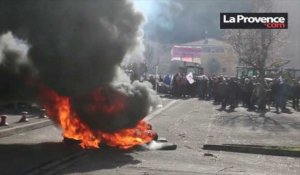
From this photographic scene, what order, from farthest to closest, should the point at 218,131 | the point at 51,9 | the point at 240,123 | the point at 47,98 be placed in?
the point at 240,123 → the point at 218,131 → the point at 47,98 → the point at 51,9

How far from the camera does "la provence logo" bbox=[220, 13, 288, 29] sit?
2183 cm

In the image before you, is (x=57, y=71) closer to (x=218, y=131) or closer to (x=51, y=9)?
(x=51, y=9)

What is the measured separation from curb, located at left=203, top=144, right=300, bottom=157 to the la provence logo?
9.85 metres

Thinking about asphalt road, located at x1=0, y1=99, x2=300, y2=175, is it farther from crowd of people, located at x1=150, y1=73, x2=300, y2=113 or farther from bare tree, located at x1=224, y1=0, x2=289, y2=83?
bare tree, located at x1=224, y1=0, x2=289, y2=83

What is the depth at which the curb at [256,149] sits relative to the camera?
1182 cm

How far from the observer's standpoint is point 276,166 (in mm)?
10391

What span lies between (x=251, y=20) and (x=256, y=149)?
40.8ft

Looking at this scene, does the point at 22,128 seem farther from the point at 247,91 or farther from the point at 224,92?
the point at 247,91

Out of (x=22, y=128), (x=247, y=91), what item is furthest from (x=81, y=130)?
(x=247, y=91)

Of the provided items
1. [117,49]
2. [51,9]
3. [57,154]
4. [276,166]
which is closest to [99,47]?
[117,49]

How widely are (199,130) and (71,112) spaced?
5.72m

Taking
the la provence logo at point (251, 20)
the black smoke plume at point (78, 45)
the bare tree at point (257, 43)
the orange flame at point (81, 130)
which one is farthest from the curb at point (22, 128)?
the bare tree at point (257, 43)

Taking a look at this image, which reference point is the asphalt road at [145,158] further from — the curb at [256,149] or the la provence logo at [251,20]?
the la provence logo at [251,20]

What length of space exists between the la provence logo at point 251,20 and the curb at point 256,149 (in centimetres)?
985
